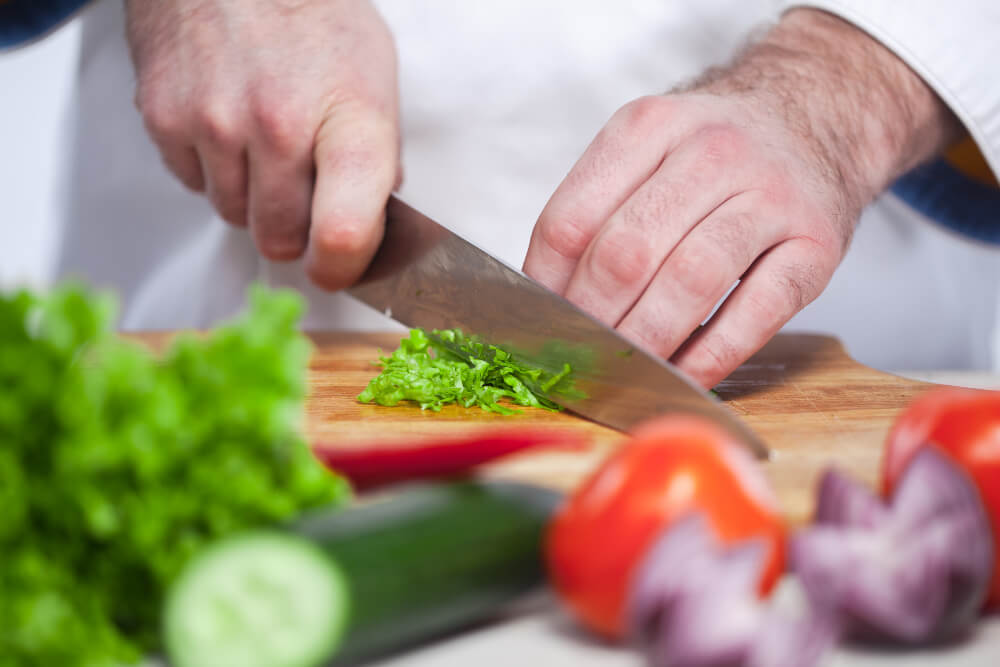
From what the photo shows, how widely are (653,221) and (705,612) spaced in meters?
1.14

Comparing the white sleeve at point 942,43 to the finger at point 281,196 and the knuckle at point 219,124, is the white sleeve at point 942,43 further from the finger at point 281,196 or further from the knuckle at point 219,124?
the knuckle at point 219,124

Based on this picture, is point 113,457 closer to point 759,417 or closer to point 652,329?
point 652,329

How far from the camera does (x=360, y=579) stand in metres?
0.79

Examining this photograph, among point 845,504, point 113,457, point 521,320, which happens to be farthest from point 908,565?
point 521,320

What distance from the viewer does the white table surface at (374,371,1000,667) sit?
917mm

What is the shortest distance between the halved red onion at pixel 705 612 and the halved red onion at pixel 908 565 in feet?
0.24

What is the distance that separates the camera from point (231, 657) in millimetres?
747

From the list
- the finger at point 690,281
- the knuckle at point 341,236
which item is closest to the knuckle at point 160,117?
the knuckle at point 341,236

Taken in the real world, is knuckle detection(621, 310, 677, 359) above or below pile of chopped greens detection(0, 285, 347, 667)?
below

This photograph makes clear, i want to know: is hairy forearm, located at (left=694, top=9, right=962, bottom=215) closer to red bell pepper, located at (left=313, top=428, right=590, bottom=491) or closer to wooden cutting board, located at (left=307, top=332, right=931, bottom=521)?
wooden cutting board, located at (left=307, top=332, right=931, bottom=521)

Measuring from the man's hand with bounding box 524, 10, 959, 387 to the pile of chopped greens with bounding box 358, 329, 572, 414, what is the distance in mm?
182

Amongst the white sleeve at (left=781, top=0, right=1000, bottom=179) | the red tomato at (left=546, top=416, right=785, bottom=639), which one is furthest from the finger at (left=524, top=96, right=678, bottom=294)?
the red tomato at (left=546, top=416, right=785, bottom=639)

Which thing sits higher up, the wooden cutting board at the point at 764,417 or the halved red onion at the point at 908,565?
the halved red onion at the point at 908,565

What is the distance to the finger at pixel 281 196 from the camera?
6.88ft
